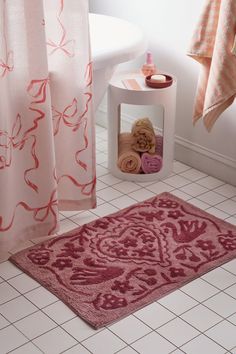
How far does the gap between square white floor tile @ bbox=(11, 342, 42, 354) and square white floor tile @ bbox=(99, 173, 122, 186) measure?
3.37 feet

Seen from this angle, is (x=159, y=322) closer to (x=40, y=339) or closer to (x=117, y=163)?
(x=40, y=339)

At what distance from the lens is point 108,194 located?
9.34ft

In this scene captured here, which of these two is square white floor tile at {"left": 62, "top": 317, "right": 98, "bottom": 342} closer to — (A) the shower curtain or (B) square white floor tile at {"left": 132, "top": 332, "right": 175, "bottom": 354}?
(B) square white floor tile at {"left": 132, "top": 332, "right": 175, "bottom": 354}

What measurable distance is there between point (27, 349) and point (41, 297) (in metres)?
0.25

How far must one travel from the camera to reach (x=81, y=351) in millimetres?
2004

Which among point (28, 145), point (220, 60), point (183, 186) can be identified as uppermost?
point (220, 60)

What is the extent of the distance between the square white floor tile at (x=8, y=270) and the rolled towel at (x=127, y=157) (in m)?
0.74

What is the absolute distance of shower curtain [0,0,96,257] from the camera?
7.27 ft

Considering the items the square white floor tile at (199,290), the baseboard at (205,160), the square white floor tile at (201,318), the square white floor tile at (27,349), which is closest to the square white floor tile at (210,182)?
the baseboard at (205,160)

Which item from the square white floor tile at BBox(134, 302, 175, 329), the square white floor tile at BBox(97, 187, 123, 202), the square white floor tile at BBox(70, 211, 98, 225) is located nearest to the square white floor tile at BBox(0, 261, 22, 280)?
the square white floor tile at BBox(70, 211, 98, 225)

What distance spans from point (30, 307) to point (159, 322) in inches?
15.5

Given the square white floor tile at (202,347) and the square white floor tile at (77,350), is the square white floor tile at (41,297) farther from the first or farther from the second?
the square white floor tile at (202,347)

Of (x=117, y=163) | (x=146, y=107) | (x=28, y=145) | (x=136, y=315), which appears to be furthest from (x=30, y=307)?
(x=146, y=107)

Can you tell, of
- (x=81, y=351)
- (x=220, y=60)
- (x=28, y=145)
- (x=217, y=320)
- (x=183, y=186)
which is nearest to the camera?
(x=81, y=351)
